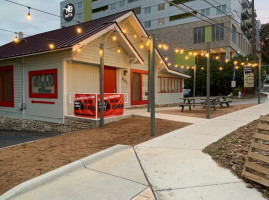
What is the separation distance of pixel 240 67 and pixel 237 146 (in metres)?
27.0

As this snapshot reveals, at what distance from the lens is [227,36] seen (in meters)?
37.8

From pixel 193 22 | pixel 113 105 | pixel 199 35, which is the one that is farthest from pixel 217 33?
pixel 113 105

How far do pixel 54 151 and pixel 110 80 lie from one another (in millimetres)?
8318

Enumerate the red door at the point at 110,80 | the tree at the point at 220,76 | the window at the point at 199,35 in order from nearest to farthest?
the red door at the point at 110,80 < the tree at the point at 220,76 < the window at the point at 199,35

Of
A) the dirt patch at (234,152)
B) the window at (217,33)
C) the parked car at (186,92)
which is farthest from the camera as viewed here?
the window at (217,33)

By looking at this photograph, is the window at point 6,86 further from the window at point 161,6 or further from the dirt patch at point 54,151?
the window at point 161,6

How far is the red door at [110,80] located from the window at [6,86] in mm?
5662

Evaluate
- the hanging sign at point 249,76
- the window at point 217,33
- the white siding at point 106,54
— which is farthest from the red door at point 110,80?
the window at point 217,33

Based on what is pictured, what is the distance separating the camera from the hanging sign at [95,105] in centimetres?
963

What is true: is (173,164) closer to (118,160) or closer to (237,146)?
(118,160)

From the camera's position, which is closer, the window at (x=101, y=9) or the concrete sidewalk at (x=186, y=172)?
the concrete sidewalk at (x=186, y=172)

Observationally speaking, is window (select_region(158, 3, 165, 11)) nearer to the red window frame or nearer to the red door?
the red door

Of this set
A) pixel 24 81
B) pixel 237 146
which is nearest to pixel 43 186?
pixel 237 146

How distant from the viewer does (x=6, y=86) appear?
46.3 feet
